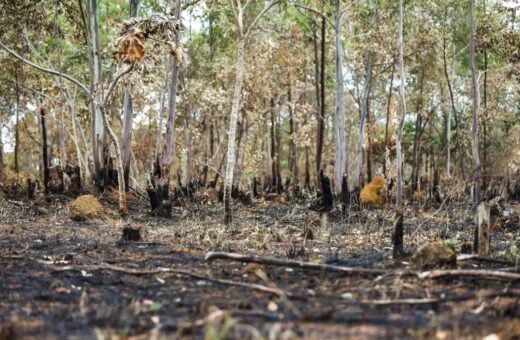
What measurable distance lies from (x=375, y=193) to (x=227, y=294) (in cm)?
1214

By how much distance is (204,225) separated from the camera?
9.86m

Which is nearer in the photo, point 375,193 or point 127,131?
point 127,131

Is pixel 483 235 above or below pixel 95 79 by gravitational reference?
below

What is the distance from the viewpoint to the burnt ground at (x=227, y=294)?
3211 millimetres

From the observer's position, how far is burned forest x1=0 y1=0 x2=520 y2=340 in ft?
11.9

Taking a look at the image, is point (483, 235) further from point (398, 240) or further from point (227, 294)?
point (227, 294)

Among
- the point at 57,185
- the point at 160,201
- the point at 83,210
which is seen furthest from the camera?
the point at 57,185

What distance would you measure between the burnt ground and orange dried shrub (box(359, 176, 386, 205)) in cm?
771

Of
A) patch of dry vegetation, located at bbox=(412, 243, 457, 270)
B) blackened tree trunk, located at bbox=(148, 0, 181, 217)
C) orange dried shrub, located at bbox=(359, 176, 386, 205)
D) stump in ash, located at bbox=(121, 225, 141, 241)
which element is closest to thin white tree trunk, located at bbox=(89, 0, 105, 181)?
blackened tree trunk, located at bbox=(148, 0, 181, 217)

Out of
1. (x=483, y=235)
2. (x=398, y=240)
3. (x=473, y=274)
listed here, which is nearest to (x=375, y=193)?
(x=398, y=240)

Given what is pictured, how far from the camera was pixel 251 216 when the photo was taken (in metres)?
12.3

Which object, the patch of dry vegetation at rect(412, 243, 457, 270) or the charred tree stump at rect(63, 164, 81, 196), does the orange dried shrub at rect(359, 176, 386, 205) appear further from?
the patch of dry vegetation at rect(412, 243, 457, 270)

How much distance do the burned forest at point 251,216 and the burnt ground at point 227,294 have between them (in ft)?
A: 0.06

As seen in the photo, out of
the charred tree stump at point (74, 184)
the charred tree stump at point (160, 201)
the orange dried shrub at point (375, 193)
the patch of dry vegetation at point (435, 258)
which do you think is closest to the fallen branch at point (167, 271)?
the patch of dry vegetation at point (435, 258)
